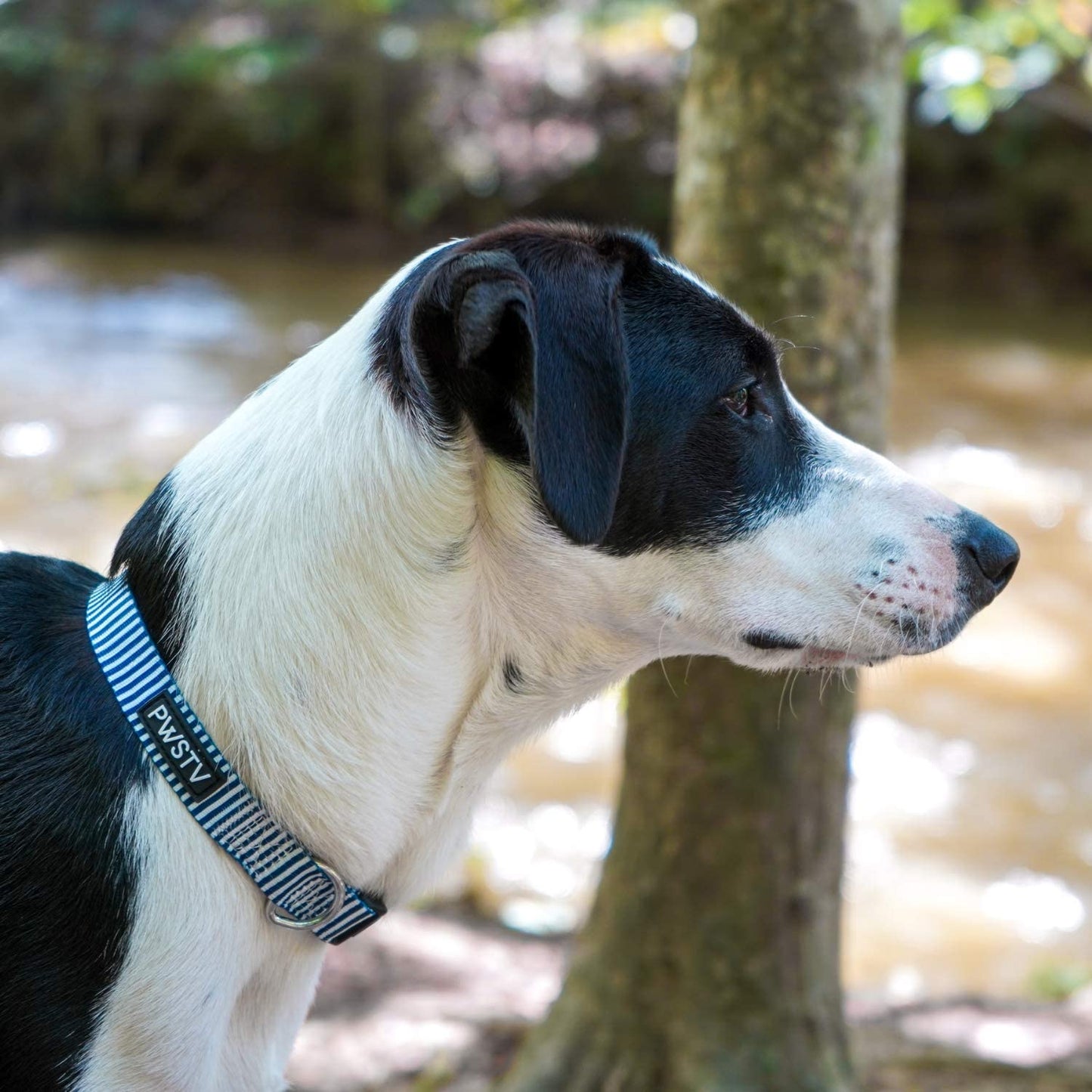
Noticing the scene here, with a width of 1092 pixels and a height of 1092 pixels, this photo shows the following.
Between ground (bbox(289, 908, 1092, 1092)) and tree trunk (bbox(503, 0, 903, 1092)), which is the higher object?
tree trunk (bbox(503, 0, 903, 1092))

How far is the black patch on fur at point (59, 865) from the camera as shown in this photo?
5.44 ft

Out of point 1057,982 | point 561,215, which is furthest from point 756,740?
point 561,215

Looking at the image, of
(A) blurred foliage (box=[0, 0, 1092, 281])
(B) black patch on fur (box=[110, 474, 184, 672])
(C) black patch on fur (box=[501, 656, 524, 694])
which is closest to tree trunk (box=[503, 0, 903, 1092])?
(C) black patch on fur (box=[501, 656, 524, 694])

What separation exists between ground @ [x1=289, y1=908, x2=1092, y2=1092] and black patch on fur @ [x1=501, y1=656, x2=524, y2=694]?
158 centimetres

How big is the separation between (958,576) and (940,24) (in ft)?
7.25

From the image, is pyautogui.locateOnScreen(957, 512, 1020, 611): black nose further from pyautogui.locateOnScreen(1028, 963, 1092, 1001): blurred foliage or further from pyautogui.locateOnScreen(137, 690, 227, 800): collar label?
pyautogui.locateOnScreen(1028, 963, 1092, 1001): blurred foliage

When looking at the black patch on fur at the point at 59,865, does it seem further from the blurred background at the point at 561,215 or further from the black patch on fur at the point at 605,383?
the blurred background at the point at 561,215

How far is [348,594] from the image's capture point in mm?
1771

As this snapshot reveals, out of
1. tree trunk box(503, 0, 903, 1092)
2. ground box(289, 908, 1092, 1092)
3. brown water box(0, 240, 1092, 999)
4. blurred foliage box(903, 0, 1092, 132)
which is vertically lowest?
brown water box(0, 240, 1092, 999)

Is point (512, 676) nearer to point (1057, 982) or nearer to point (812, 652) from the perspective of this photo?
point (812, 652)

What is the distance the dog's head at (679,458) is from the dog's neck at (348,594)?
0.22 ft

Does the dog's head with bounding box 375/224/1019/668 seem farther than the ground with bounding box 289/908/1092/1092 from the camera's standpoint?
No

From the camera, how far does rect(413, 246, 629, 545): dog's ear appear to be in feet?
5.35

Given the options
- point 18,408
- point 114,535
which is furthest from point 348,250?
point 114,535
